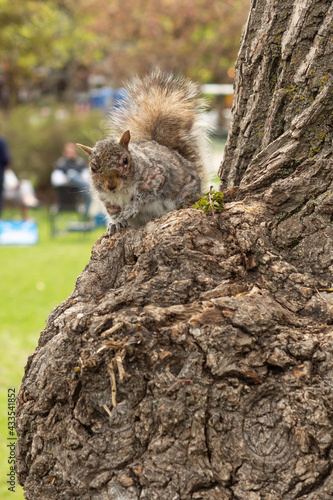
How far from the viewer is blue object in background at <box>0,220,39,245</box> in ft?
37.4

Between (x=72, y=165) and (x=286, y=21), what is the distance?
11677 millimetres

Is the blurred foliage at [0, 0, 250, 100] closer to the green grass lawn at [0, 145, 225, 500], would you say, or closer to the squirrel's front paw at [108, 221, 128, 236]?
the green grass lawn at [0, 145, 225, 500]

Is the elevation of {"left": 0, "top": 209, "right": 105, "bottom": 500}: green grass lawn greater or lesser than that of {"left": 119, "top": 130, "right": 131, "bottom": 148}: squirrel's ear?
lesser

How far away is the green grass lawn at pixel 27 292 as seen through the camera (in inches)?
194

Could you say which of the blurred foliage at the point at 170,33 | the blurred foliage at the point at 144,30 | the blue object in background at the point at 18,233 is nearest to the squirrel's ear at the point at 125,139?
the blue object in background at the point at 18,233

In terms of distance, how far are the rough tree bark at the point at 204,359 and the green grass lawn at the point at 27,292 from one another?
2376 mm

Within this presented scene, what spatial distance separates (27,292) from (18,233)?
14.9 feet

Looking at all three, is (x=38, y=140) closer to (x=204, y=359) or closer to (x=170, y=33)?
(x=170, y=33)

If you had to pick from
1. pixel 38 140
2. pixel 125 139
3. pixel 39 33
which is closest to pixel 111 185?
pixel 125 139

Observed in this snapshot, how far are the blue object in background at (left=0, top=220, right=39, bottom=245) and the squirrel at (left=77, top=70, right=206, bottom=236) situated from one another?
8837 mm

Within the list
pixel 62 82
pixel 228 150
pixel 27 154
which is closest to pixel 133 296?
pixel 228 150

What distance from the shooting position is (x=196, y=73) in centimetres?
1670

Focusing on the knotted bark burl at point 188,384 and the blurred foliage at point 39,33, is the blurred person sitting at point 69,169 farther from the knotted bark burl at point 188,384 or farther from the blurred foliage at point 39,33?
the knotted bark burl at point 188,384

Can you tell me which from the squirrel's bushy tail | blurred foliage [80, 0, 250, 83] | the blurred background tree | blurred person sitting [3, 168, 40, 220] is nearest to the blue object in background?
blurred person sitting [3, 168, 40, 220]
